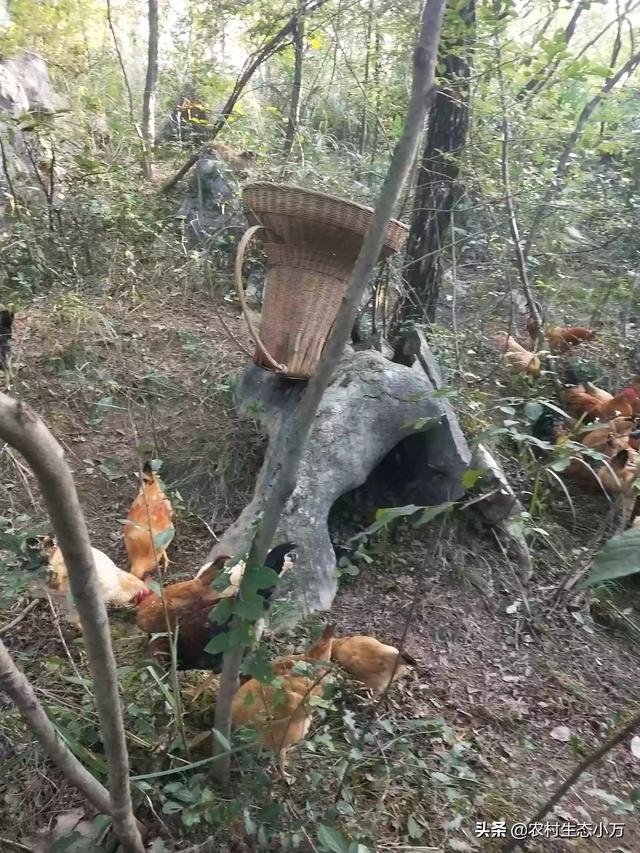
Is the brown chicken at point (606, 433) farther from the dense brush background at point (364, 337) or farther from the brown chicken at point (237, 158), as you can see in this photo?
the brown chicken at point (237, 158)

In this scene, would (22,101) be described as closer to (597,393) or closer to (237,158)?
(237,158)

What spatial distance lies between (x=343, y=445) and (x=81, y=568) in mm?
1731

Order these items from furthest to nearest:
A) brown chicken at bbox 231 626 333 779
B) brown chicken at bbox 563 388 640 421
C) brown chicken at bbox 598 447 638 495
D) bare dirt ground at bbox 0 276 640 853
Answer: brown chicken at bbox 563 388 640 421 < brown chicken at bbox 598 447 638 495 < bare dirt ground at bbox 0 276 640 853 < brown chicken at bbox 231 626 333 779

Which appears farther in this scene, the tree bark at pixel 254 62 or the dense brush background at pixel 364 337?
the tree bark at pixel 254 62

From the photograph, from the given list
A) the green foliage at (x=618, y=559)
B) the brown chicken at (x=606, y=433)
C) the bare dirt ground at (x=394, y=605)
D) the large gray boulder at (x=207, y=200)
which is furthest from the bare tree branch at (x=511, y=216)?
the green foliage at (x=618, y=559)

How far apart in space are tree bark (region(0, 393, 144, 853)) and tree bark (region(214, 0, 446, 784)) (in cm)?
27

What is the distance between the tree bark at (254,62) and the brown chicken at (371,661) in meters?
3.57

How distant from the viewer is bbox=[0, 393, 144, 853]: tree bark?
2.17 feet

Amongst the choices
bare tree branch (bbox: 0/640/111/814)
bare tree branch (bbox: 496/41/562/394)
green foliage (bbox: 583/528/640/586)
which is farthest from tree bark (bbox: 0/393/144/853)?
bare tree branch (bbox: 496/41/562/394)

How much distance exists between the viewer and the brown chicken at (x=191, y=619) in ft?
5.28

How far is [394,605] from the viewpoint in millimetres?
2334

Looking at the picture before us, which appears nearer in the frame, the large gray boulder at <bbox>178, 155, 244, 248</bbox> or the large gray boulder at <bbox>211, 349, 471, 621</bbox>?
the large gray boulder at <bbox>211, 349, 471, 621</bbox>

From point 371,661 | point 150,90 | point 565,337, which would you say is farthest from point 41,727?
point 150,90

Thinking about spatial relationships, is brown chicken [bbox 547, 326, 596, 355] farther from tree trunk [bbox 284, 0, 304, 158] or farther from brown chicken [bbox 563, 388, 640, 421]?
tree trunk [bbox 284, 0, 304, 158]
